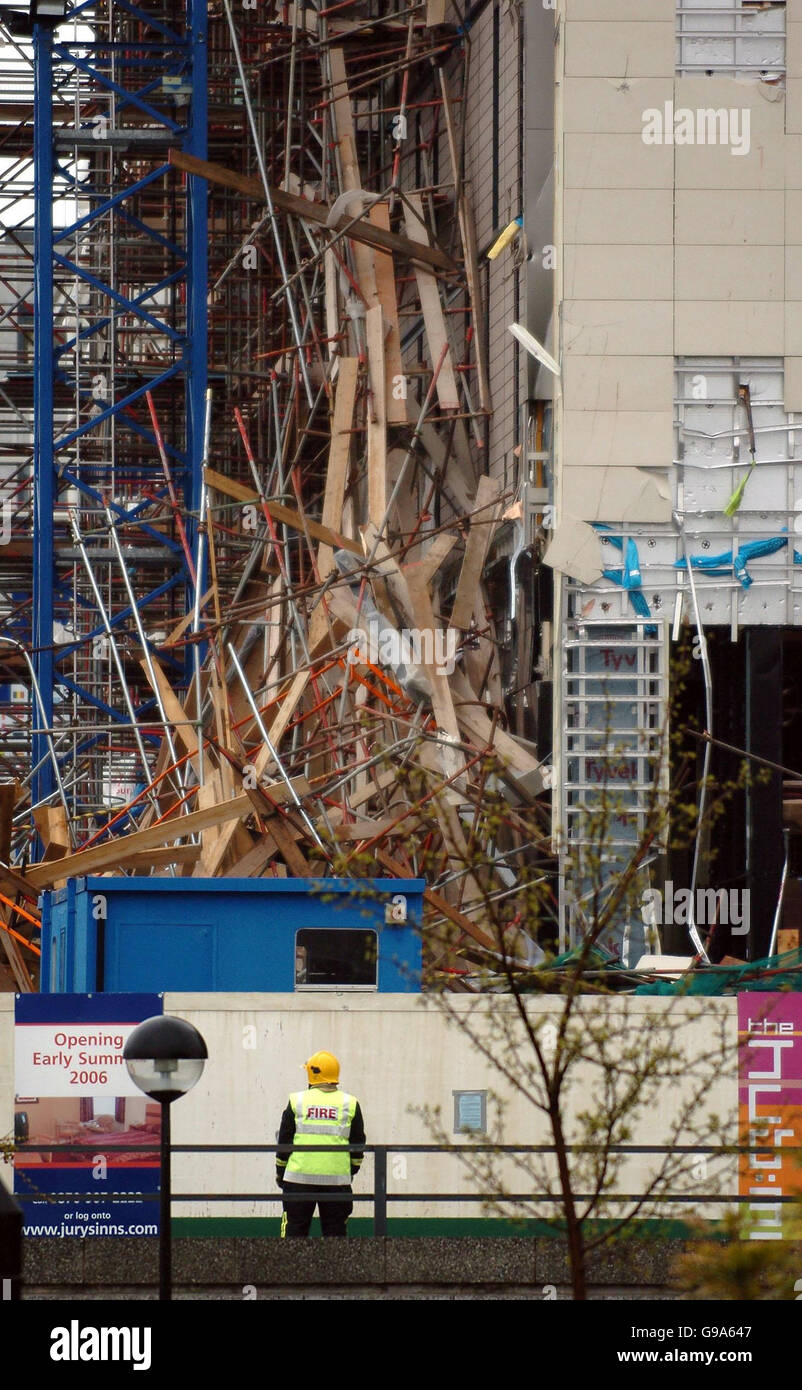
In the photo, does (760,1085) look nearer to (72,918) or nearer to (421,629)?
(72,918)

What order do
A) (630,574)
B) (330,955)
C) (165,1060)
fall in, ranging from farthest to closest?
(630,574) → (330,955) → (165,1060)

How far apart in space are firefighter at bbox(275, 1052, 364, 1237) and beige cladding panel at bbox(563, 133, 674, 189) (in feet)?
39.1

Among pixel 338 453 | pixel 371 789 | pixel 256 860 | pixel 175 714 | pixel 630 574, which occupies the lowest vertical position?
pixel 256 860

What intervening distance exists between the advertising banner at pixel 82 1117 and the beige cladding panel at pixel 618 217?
37.4 feet

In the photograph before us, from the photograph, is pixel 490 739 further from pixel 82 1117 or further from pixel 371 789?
pixel 82 1117

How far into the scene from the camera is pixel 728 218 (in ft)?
72.9

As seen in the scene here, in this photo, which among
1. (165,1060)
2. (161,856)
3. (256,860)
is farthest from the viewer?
(256,860)

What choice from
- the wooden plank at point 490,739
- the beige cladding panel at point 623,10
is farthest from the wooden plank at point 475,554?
the beige cladding panel at point 623,10

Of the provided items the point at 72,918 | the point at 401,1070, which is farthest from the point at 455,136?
the point at 401,1070

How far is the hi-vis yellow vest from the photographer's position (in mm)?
13242

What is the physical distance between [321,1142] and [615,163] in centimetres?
1248

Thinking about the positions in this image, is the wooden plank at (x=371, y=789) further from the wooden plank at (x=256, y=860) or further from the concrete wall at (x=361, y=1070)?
the concrete wall at (x=361, y=1070)

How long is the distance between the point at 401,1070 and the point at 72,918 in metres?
3.40

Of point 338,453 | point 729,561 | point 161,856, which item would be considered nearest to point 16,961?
point 161,856
